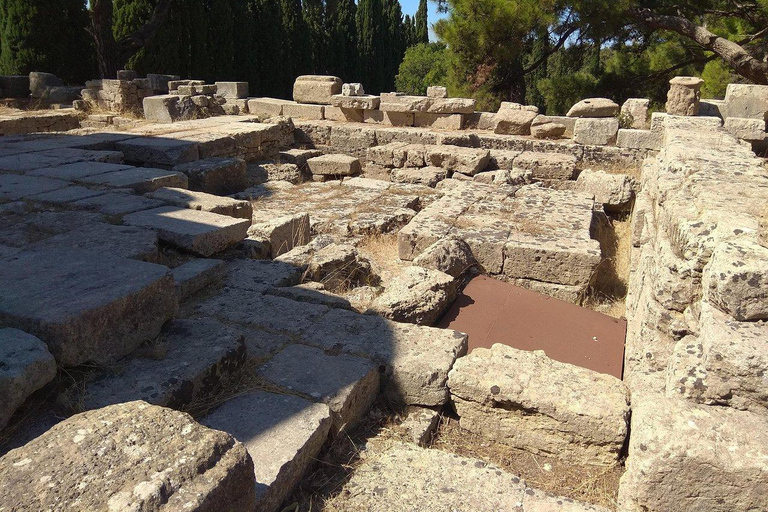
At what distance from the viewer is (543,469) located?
8.93ft

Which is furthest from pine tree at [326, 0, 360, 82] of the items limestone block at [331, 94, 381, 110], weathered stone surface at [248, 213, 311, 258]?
weathered stone surface at [248, 213, 311, 258]

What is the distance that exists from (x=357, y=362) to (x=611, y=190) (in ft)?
17.7

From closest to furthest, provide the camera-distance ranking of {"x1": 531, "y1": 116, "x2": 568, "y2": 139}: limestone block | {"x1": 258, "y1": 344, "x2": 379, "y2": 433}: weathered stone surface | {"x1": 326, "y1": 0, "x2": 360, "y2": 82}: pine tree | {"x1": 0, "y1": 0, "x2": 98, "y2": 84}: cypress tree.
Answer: {"x1": 258, "y1": 344, "x2": 379, "y2": 433}: weathered stone surface
{"x1": 531, "y1": 116, "x2": 568, "y2": 139}: limestone block
{"x1": 0, "y1": 0, "x2": 98, "y2": 84}: cypress tree
{"x1": 326, "y1": 0, "x2": 360, "y2": 82}: pine tree

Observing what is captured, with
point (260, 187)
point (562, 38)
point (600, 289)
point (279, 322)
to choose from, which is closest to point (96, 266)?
point (279, 322)

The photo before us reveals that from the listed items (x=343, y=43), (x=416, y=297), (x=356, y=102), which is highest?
(x=343, y=43)

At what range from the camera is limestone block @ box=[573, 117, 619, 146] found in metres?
8.90

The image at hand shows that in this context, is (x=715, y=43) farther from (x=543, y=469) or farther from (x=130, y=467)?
(x=130, y=467)

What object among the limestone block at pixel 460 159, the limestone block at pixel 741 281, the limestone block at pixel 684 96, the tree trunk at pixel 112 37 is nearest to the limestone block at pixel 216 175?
the limestone block at pixel 460 159

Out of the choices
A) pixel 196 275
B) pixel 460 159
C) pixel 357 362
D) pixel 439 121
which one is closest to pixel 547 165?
pixel 460 159

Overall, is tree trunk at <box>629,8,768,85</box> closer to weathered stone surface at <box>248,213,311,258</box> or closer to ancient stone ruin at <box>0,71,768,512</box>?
ancient stone ruin at <box>0,71,768,512</box>

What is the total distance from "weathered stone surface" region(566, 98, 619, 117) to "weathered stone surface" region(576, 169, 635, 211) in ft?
8.61

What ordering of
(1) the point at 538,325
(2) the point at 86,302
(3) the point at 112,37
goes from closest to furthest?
(2) the point at 86,302 → (1) the point at 538,325 → (3) the point at 112,37

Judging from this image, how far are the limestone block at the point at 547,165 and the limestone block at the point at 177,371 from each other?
6370 millimetres

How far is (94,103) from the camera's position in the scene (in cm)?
1282
